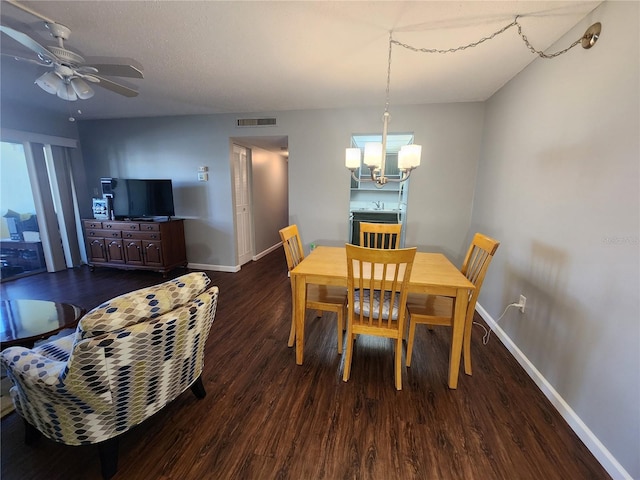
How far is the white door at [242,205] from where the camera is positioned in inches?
164

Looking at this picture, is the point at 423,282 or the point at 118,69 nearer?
the point at 423,282

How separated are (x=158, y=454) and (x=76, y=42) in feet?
9.59

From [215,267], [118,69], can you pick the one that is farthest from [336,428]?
[215,267]

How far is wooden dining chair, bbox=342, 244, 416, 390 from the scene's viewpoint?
60.6 inches

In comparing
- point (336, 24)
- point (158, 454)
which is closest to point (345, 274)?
point (158, 454)

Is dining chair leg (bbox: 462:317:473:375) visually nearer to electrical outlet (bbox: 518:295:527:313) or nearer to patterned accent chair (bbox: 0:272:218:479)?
electrical outlet (bbox: 518:295:527:313)

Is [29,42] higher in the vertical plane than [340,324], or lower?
higher

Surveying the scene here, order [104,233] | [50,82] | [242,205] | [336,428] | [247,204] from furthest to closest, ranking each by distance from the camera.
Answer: [247,204], [242,205], [104,233], [50,82], [336,428]

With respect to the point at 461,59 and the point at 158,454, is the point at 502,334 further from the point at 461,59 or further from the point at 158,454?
the point at 158,454

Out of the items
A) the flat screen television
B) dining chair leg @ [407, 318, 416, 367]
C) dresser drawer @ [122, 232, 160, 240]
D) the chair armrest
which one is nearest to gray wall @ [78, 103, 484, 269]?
the flat screen television

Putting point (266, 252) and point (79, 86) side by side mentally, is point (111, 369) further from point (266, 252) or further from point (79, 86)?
point (266, 252)

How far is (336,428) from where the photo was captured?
147cm

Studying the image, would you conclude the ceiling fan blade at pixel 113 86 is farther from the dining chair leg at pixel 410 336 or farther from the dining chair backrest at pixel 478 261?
the dining chair backrest at pixel 478 261

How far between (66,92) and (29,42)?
55 centimetres
